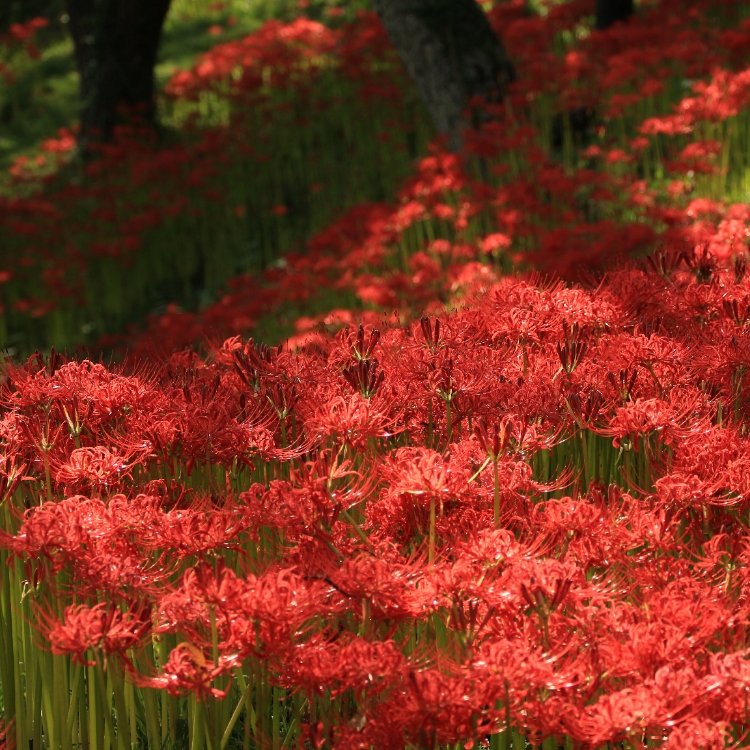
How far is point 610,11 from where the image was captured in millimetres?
9852

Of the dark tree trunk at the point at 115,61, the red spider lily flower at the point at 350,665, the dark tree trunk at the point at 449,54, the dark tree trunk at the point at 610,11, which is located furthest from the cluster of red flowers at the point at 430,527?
the dark tree trunk at the point at 115,61

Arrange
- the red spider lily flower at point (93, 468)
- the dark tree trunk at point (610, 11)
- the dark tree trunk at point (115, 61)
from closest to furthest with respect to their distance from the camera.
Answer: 1. the red spider lily flower at point (93, 468)
2. the dark tree trunk at point (610, 11)
3. the dark tree trunk at point (115, 61)

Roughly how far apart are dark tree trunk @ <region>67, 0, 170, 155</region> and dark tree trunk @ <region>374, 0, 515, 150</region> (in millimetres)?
4504

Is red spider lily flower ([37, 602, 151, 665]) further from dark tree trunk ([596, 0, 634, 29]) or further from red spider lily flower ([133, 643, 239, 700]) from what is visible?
dark tree trunk ([596, 0, 634, 29])

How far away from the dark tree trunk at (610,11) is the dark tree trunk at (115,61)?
4706 mm

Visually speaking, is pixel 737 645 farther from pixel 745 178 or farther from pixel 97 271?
pixel 97 271

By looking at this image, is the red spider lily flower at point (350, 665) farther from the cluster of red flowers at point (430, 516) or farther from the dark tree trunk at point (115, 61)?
the dark tree trunk at point (115, 61)

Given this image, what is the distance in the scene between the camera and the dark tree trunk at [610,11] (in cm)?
984

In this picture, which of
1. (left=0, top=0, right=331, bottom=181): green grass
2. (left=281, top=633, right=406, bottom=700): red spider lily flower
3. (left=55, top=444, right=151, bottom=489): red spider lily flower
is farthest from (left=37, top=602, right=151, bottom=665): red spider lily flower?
(left=0, top=0, right=331, bottom=181): green grass

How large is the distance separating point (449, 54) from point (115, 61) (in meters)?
5.43

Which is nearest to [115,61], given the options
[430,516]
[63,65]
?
[63,65]

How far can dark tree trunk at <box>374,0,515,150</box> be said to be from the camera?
26.2ft

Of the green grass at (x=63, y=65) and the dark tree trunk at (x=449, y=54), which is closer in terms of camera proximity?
the dark tree trunk at (x=449, y=54)

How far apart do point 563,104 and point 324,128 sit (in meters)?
4.06
